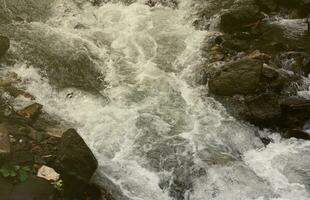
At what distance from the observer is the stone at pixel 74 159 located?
6.18m

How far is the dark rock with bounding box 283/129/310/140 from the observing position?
8.03 meters

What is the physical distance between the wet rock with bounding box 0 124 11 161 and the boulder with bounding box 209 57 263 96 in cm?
446

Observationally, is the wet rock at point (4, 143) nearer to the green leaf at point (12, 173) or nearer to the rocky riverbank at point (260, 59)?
the green leaf at point (12, 173)

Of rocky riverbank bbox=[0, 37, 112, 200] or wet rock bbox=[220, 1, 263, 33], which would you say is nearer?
rocky riverbank bbox=[0, 37, 112, 200]

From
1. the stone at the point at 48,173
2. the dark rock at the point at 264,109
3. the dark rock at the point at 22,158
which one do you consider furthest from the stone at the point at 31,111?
the dark rock at the point at 264,109

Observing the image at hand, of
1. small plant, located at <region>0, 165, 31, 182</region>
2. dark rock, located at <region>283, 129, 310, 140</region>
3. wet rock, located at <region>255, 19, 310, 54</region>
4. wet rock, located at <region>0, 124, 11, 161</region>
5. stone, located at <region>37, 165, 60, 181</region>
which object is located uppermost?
wet rock, located at <region>255, 19, 310, 54</region>

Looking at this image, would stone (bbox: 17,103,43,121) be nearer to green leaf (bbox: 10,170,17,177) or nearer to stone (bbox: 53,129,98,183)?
stone (bbox: 53,129,98,183)

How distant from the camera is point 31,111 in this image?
741 cm

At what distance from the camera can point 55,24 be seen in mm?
10078

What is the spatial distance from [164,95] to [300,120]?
2813mm

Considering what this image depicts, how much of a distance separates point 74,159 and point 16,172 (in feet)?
2.76

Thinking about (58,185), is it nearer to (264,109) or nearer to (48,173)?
(48,173)

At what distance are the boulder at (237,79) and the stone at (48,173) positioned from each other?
417 centimetres

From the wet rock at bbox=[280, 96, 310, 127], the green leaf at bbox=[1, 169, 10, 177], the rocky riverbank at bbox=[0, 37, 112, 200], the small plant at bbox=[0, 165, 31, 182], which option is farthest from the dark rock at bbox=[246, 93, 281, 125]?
the green leaf at bbox=[1, 169, 10, 177]
